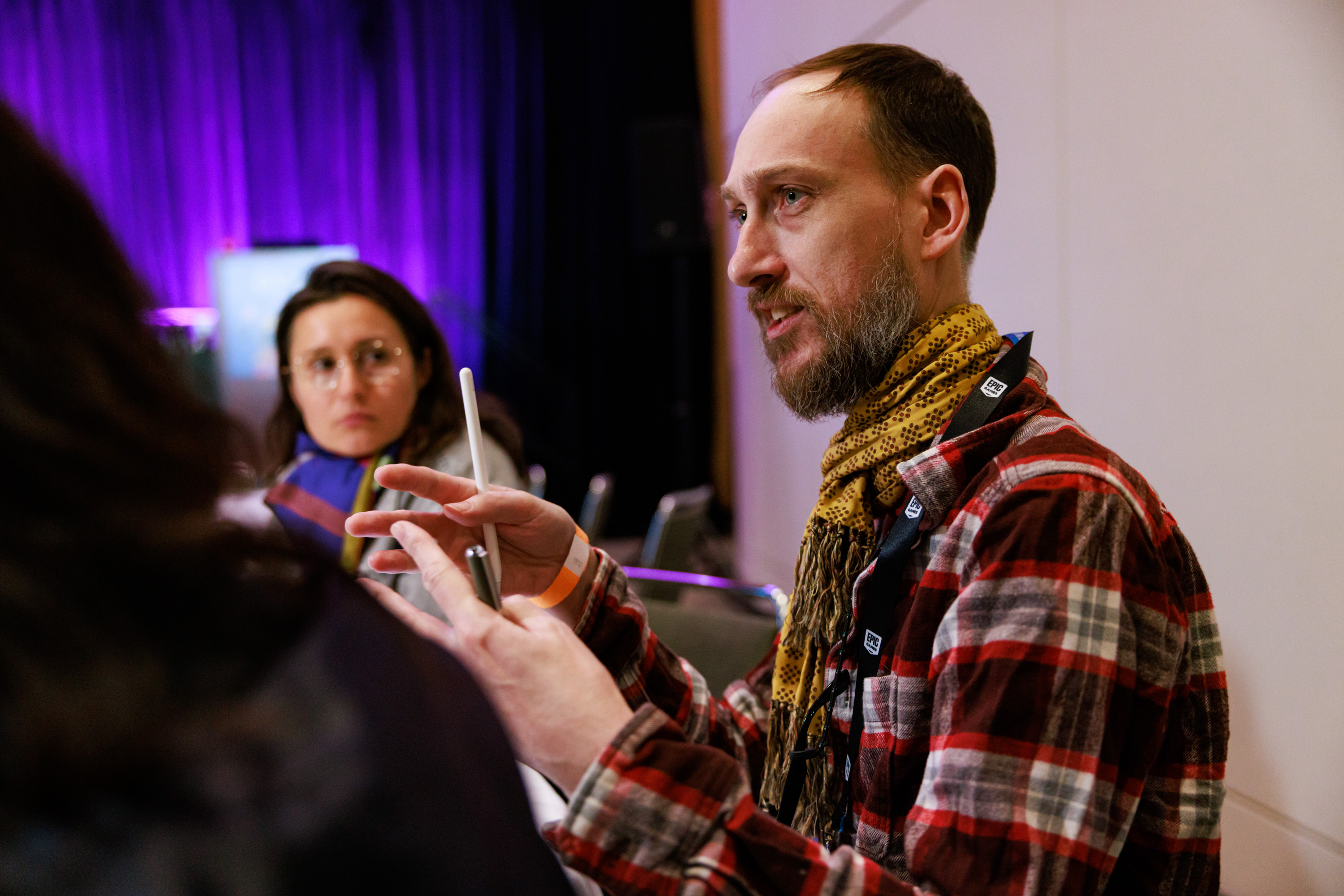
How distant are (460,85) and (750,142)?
606cm

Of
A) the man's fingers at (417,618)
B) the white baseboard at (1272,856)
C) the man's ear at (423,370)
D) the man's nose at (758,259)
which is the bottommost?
the white baseboard at (1272,856)

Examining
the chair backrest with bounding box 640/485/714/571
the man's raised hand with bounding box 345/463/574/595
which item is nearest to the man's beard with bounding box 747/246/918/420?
the man's raised hand with bounding box 345/463/574/595

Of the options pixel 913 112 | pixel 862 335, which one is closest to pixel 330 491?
pixel 862 335

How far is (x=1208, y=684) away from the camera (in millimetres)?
819

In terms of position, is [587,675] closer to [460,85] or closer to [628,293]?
[628,293]

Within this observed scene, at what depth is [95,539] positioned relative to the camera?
38cm

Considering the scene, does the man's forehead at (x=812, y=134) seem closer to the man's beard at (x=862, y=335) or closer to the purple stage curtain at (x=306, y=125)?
the man's beard at (x=862, y=335)

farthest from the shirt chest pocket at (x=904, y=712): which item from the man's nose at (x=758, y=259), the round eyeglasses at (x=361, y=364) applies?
the round eyeglasses at (x=361, y=364)

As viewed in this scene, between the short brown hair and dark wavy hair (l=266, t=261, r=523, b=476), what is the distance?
47.3 inches

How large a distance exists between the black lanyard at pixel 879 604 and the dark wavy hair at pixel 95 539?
641 mm

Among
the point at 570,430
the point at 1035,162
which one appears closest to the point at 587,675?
the point at 1035,162

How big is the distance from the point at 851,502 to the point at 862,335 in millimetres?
216

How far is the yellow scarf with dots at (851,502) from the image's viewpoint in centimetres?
100

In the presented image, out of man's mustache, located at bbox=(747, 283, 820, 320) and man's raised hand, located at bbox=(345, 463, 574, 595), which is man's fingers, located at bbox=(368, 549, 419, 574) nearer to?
man's raised hand, located at bbox=(345, 463, 574, 595)
